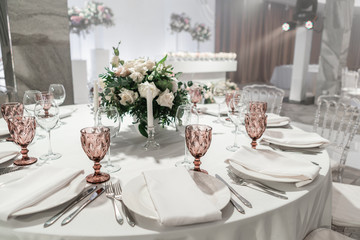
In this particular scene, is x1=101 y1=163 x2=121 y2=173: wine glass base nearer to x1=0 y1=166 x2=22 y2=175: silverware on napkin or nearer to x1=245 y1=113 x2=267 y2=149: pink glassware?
x1=0 y1=166 x2=22 y2=175: silverware on napkin

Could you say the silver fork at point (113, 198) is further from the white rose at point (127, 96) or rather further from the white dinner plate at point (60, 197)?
the white rose at point (127, 96)

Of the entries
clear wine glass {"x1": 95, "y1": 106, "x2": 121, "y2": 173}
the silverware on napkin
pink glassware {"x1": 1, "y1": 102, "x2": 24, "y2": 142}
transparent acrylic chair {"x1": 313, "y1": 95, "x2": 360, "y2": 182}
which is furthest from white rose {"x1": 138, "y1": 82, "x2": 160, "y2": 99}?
transparent acrylic chair {"x1": 313, "y1": 95, "x2": 360, "y2": 182}

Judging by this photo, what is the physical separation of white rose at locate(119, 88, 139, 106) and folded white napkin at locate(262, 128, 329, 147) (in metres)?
0.65

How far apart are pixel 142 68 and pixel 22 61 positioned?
1.96 meters

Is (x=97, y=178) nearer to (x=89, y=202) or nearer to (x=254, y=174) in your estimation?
(x=89, y=202)

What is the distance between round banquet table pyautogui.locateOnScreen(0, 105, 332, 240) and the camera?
716 millimetres

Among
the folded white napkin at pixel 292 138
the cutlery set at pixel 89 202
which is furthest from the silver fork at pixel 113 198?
the folded white napkin at pixel 292 138

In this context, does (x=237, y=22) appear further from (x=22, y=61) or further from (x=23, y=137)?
(x=23, y=137)

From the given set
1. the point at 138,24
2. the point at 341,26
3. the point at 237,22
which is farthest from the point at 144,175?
the point at 237,22

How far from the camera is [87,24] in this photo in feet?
19.3

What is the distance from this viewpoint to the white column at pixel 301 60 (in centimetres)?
681

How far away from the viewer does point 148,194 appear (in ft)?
2.82

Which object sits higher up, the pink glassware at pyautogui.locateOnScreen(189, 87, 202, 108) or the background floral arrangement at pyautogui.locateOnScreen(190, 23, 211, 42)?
the background floral arrangement at pyautogui.locateOnScreen(190, 23, 211, 42)

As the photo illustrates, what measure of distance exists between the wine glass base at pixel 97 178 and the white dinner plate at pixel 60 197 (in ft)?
0.14
